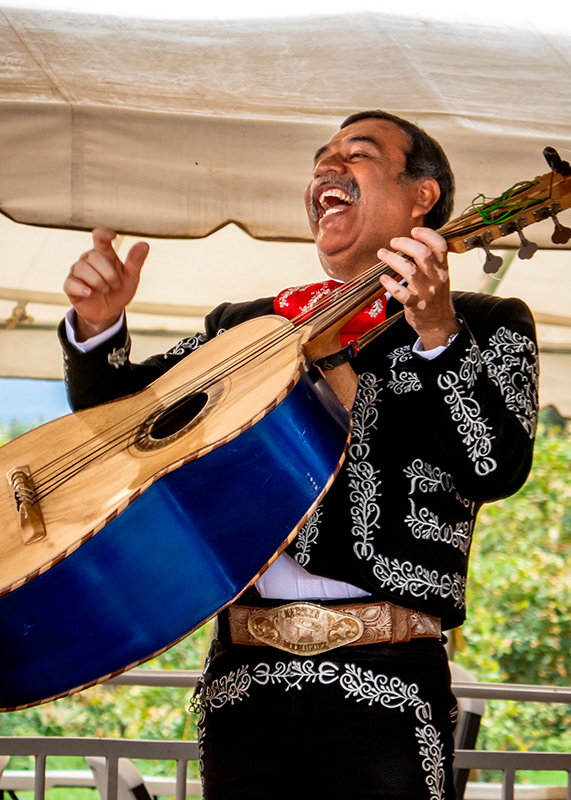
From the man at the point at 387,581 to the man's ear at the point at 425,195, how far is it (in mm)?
449

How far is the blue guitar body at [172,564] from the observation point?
117cm

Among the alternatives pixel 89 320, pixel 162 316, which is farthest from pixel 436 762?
pixel 162 316

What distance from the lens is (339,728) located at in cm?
129

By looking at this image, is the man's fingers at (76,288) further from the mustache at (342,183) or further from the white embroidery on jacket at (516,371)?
the white embroidery on jacket at (516,371)

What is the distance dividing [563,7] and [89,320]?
1730mm

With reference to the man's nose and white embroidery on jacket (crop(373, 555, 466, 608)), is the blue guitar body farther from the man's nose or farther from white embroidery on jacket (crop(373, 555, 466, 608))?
the man's nose

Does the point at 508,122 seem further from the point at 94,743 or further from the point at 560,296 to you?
the point at 94,743

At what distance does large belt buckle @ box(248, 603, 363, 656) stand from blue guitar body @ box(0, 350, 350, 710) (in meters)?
0.18

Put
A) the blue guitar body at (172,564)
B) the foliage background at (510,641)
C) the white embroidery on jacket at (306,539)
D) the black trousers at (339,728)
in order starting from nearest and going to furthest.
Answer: the blue guitar body at (172,564) → the black trousers at (339,728) → the white embroidery on jacket at (306,539) → the foliage background at (510,641)

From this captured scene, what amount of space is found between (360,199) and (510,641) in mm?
9349

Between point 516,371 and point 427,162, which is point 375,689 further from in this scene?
point 427,162

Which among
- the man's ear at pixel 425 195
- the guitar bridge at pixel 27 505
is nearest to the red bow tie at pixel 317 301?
the man's ear at pixel 425 195

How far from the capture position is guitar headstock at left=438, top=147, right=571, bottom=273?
1.40 metres

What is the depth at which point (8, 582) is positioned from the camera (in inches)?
43.9
